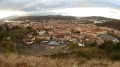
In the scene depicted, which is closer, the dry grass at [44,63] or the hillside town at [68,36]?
the dry grass at [44,63]

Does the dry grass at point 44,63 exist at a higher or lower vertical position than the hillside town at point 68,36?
higher

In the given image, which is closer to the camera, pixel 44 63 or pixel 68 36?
pixel 44 63

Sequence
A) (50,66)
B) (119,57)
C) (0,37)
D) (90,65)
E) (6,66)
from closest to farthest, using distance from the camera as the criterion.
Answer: (6,66)
(50,66)
(90,65)
(119,57)
(0,37)

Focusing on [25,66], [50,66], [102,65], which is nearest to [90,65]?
[102,65]

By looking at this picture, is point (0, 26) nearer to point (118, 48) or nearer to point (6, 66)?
point (6, 66)

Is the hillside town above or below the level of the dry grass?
below

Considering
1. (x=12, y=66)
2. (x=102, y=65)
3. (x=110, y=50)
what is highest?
(x=12, y=66)

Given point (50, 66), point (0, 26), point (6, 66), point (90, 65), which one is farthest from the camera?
point (0, 26)

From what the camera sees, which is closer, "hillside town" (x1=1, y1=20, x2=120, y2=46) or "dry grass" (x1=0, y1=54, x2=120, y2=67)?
"dry grass" (x1=0, y1=54, x2=120, y2=67)

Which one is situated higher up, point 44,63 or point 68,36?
point 44,63

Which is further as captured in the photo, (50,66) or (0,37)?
(0,37)

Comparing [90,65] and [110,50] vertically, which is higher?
[90,65]
